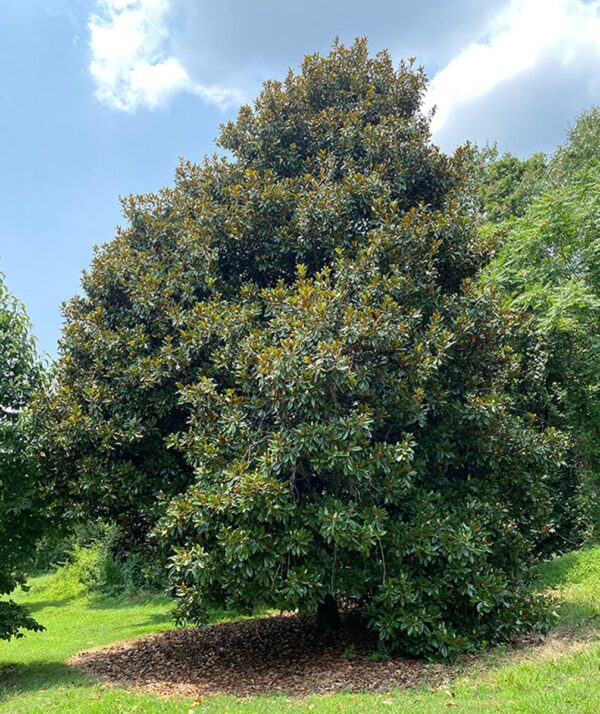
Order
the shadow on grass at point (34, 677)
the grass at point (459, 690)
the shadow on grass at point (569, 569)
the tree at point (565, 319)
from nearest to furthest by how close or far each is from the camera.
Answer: the grass at point (459, 690) < the shadow on grass at point (34, 677) < the shadow on grass at point (569, 569) < the tree at point (565, 319)

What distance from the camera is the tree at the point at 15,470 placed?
8609mm

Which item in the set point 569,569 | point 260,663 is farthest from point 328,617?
point 569,569

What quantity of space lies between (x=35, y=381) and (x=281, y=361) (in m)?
4.92

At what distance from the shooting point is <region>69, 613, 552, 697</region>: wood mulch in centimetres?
732

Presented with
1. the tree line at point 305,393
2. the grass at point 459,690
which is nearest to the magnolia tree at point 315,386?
the tree line at point 305,393

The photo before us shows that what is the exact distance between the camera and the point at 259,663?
8.88 metres

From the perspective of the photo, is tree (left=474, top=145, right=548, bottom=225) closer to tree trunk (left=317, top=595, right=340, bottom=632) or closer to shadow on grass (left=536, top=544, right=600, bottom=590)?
shadow on grass (left=536, top=544, right=600, bottom=590)

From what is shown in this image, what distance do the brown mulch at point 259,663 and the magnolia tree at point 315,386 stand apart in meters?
0.63

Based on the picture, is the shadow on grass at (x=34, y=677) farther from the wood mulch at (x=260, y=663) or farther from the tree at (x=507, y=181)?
the tree at (x=507, y=181)

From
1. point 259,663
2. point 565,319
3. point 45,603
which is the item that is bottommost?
point 45,603

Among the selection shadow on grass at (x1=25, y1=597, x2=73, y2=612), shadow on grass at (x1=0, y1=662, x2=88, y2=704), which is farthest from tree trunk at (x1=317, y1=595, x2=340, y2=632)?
shadow on grass at (x1=25, y1=597, x2=73, y2=612)

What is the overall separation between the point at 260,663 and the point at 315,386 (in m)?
4.91

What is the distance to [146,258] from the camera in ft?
33.0

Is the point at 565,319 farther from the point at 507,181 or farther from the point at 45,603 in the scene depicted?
the point at 45,603
